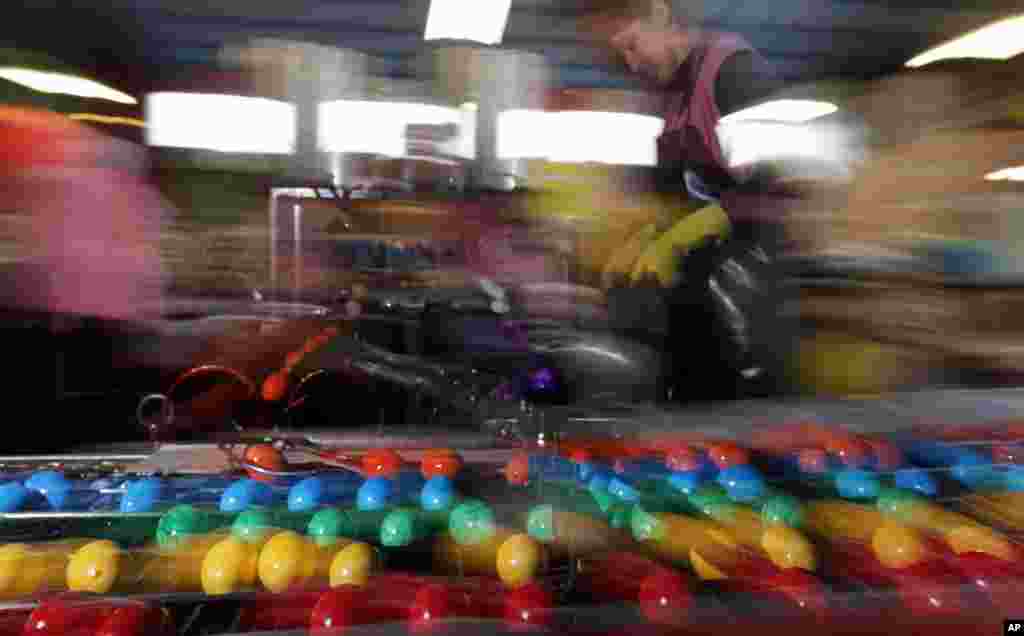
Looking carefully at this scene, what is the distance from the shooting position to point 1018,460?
1362mm

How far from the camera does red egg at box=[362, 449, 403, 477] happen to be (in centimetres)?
138

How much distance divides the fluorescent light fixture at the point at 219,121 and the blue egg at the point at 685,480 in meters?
0.91

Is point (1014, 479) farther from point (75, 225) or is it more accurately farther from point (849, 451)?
point (75, 225)

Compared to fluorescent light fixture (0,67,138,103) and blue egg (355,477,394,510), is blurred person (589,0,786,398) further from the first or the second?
fluorescent light fixture (0,67,138,103)

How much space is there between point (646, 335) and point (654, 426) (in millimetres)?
335

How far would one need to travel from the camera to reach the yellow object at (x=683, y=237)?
5.92 feet

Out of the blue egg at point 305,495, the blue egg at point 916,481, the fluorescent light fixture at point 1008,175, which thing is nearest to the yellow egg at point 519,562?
the blue egg at point 305,495

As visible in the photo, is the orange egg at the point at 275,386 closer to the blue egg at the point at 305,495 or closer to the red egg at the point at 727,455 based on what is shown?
the blue egg at the point at 305,495

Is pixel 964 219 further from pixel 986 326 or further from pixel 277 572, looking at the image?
pixel 277 572

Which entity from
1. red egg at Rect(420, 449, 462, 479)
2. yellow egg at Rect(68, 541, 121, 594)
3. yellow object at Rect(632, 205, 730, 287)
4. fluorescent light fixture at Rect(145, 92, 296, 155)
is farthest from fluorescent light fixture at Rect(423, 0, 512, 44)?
yellow egg at Rect(68, 541, 121, 594)

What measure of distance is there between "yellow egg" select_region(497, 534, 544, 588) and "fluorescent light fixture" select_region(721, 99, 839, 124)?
1.11 m

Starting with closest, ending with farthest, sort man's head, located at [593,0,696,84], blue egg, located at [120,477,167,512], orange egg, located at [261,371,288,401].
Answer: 1. blue egg, located at [120,477,167,512]
2. man's head, located at [593,0,696,84]
3. orange egg, located at [261,371,288,401]

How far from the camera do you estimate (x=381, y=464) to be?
1405 millimetres

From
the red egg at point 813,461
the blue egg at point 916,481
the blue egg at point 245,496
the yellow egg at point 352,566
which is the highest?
the red egg at point 813,461
